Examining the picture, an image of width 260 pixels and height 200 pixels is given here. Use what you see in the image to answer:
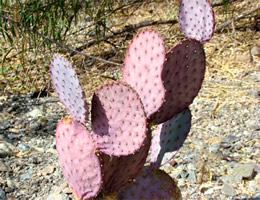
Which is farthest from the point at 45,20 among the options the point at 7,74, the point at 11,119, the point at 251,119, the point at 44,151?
the point at 251,119

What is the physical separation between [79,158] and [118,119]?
0.17 metres

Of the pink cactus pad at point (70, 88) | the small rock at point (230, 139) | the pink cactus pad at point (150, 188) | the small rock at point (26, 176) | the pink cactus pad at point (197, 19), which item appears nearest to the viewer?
the pink cactus pad at point (70, 88)

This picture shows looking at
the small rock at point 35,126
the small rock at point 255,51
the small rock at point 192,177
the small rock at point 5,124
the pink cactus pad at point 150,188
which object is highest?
the pink cactus pad at point 150,188

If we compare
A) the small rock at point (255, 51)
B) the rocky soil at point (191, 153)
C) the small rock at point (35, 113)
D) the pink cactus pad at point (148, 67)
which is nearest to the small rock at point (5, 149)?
the rocky soil at point (191, 153)

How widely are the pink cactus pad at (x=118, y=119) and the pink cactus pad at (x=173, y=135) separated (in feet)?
1.05

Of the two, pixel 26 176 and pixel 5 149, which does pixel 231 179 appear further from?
pixel 5 149

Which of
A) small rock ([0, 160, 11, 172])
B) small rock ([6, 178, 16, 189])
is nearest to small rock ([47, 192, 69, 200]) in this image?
small rock ([6, 178, 16, 189])

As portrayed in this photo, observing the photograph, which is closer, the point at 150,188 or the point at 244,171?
the point at 150,188

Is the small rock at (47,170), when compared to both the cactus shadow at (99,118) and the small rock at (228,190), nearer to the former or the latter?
the small rock at (228,190)

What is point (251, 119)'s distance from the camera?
2.81 meters

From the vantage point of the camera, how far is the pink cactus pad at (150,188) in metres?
1.65

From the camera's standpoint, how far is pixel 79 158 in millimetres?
1467

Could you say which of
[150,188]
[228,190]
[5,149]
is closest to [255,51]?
[228,190]

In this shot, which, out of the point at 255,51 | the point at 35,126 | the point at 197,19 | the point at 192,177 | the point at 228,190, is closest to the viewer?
the point at 197,19
